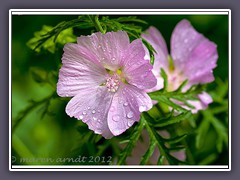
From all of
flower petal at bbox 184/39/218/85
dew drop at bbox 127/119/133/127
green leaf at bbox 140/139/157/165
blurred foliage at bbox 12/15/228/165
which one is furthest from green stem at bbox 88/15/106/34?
flower petal at bbox 184/39/218/85

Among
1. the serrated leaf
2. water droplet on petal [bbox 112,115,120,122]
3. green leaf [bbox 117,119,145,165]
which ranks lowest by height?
green leaf [bbox 117,119,145,165]

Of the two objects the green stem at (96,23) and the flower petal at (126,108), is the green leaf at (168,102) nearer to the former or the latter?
the flower petal at (126,108)

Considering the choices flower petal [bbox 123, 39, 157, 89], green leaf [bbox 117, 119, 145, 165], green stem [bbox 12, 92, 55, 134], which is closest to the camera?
flower petal [bbox 123, 39, 157, 89]

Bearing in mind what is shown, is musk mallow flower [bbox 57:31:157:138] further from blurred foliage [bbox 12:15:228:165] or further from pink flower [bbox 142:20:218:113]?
pink flower [bbox 142:20:218:113]

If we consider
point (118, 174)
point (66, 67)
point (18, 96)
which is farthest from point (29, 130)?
point (66, 67)

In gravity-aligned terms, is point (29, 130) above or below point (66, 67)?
below
